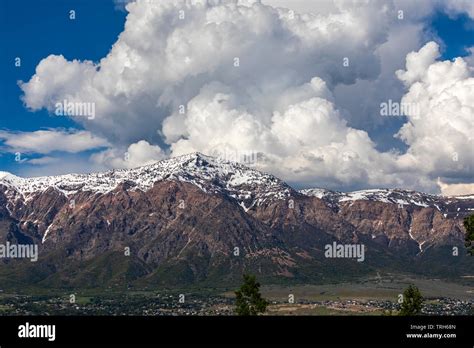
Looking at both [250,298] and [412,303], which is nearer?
[412,303]

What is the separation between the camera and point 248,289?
15662cm

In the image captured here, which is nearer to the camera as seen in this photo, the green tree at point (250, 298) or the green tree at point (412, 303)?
the green tree at point (250, 298)

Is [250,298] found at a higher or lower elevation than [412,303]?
higher

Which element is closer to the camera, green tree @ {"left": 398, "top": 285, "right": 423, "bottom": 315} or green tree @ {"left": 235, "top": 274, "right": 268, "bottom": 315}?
green tree @ {"left": 235, "top": 274, "right": 268, "bottom": 315}
